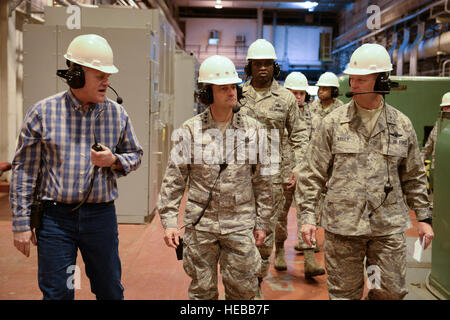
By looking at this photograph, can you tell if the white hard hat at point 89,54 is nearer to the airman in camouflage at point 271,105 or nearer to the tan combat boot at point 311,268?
the airman in camouflage at point 271,105

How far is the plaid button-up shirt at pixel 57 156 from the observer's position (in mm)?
2635

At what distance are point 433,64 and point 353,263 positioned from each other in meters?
12.4

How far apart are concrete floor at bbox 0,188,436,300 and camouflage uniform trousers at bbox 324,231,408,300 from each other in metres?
1.42

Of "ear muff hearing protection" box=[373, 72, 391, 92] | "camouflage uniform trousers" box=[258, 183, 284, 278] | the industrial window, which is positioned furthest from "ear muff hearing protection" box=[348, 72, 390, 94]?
the industrial window

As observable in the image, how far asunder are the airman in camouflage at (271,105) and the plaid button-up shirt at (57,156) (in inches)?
71.3

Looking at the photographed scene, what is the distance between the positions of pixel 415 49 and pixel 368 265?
38.1 ft

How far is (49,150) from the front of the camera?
8.79ft

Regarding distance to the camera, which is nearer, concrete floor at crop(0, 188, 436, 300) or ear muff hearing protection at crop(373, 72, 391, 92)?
ear muff hearing protection at crop(373, 72, 391, 92)

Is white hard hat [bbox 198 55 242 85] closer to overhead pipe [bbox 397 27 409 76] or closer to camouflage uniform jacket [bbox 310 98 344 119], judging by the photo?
camouflage uniform jacket [bbox 310 98 344 119]

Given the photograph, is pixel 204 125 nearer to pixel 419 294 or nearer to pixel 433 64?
pixel 419 294

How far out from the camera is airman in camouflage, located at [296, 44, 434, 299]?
115 inches

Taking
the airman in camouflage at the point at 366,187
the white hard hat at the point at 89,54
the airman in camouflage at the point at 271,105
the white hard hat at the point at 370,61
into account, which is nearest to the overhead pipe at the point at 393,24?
the airman in camouflage at the point at 271,105

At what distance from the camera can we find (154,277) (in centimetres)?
485

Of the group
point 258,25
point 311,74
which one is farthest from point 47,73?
point 311,74
